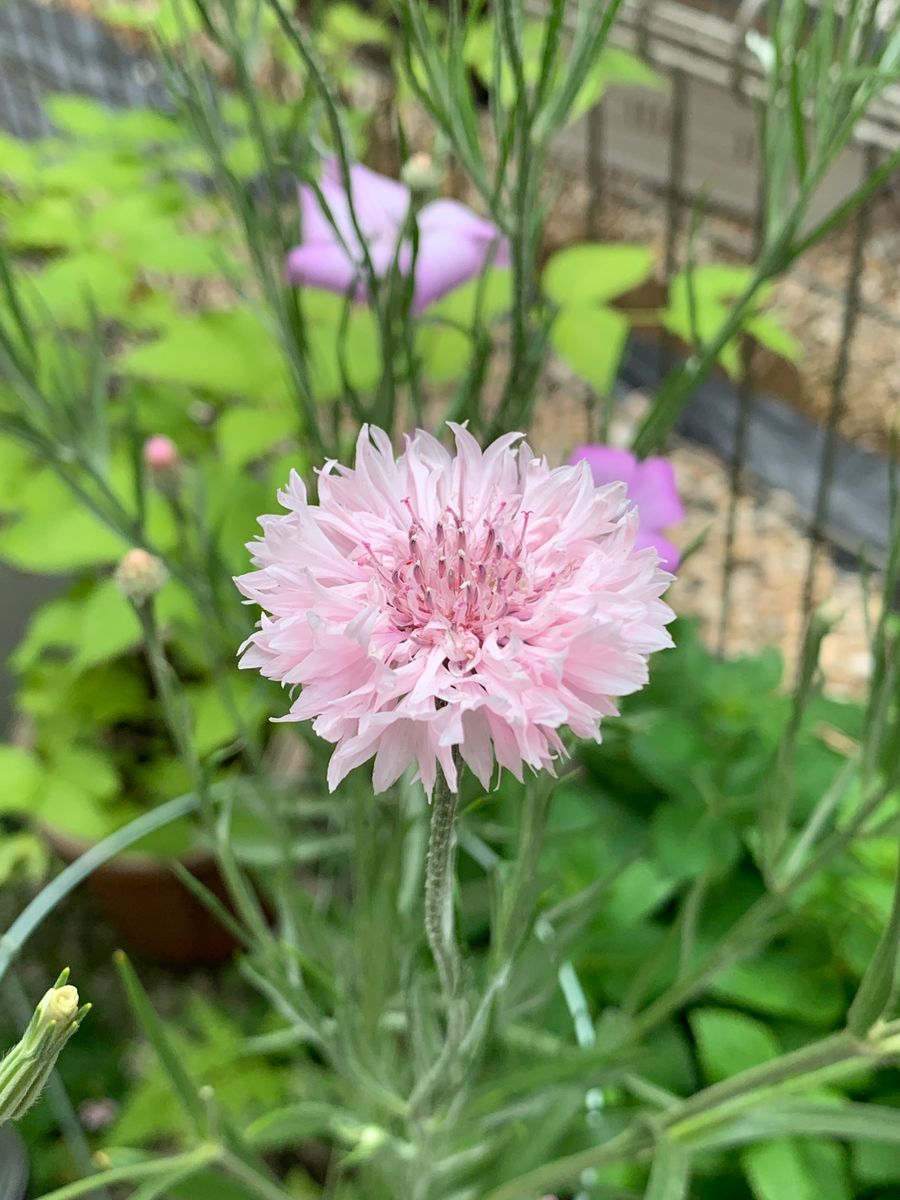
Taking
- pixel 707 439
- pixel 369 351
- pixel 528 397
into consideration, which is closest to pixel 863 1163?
pixel 528 397

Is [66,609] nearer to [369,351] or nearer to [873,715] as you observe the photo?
[369,351]

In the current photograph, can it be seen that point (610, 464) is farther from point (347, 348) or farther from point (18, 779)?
point (18, 779)

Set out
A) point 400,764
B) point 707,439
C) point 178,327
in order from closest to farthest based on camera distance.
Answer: point 400,764 < point 178,327 < point 707,439

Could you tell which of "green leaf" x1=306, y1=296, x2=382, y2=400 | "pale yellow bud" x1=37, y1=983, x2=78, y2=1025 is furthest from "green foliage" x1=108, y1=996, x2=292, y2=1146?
"pale yellow bud" x1=37, y1=983, x2=78, y2=1025

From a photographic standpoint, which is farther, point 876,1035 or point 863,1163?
point 863,1163

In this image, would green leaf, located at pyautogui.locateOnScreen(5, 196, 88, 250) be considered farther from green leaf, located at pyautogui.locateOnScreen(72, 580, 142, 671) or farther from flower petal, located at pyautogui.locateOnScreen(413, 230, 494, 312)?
flower petal, located at pyautogui.locateOnScreen(413, 230, 494, 312)

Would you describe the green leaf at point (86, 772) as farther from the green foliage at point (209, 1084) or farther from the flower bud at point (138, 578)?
the flower bud at point (138, 578)
